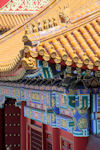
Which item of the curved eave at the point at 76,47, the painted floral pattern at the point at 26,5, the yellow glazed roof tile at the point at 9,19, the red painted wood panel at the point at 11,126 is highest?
the painted floral pattern at the point at 26,5

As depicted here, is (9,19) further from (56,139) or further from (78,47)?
(78,47)

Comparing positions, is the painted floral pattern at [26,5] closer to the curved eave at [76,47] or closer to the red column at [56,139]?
the red column at [56,139]

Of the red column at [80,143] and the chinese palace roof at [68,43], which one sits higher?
the chinese palace roof at [68,43]

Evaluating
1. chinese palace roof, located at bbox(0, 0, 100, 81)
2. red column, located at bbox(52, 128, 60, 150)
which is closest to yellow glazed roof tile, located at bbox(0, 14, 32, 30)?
chinese palace roof, located at bbox(0, 0, 100, 81)

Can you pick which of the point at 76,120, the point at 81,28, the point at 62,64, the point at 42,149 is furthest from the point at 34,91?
the point at 62,64

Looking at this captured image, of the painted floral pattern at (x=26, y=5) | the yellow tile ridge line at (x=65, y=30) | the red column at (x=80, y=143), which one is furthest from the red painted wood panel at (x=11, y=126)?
the yellow tile ridge line at (x=65, y=30)

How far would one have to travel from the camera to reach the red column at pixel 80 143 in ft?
17.6

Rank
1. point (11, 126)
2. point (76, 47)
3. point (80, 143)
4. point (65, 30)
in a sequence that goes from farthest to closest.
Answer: point (11, 126) → point (80, 143) → point (65, 30) → point (76, 47)

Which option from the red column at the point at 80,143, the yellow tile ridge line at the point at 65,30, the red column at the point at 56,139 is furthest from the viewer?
the red column at the point at 56,139

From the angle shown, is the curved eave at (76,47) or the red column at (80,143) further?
the red column at (80,143)

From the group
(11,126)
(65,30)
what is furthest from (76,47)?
(11,126)

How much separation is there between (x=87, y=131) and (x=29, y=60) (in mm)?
2011

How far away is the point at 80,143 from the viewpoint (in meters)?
5.39

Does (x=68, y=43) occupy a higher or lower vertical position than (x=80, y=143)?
higher
